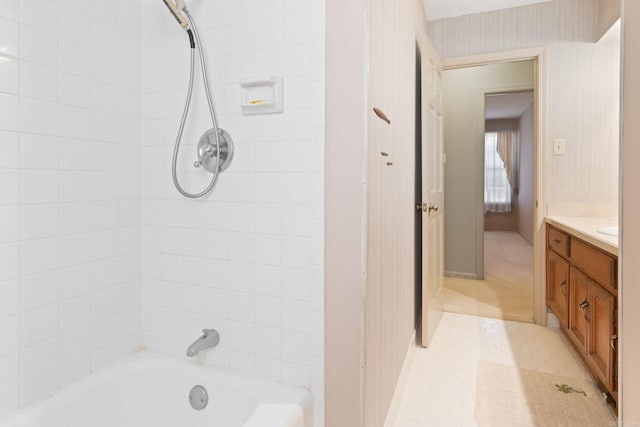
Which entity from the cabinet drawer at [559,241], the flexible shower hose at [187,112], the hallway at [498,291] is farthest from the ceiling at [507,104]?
the flexible shower hose at [187,112]

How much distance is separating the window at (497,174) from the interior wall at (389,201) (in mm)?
6196

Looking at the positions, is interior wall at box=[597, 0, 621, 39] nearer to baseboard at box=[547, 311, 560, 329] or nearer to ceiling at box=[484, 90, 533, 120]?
baseboard at box=[547, 311, 560, 329]

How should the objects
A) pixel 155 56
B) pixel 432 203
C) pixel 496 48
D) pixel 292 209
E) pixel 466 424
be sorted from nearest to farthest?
pixel 292 209
pixel 155 56
pixel 466 424
pixel 432 203
pixel 496 48

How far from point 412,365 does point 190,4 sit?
7.22 feet

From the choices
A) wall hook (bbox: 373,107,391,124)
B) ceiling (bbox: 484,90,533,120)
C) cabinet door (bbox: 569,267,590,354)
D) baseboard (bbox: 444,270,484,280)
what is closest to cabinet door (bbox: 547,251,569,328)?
cabinet door (bbox: 569,267,590,354)

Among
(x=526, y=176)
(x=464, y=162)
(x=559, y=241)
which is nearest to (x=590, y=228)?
(x=559, y=241)

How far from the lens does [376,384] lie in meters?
1.38

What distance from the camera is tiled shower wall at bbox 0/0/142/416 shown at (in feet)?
3.57

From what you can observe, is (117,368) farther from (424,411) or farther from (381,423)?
(424,411)

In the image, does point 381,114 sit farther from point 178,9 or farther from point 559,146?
point 559,146

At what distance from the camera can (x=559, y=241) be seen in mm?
Answer: 2516

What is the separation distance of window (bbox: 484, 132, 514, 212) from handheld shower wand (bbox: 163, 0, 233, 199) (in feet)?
24.1

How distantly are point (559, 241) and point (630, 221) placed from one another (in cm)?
136

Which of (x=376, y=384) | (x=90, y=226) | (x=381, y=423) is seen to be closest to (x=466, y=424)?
(x=381, y=423)
